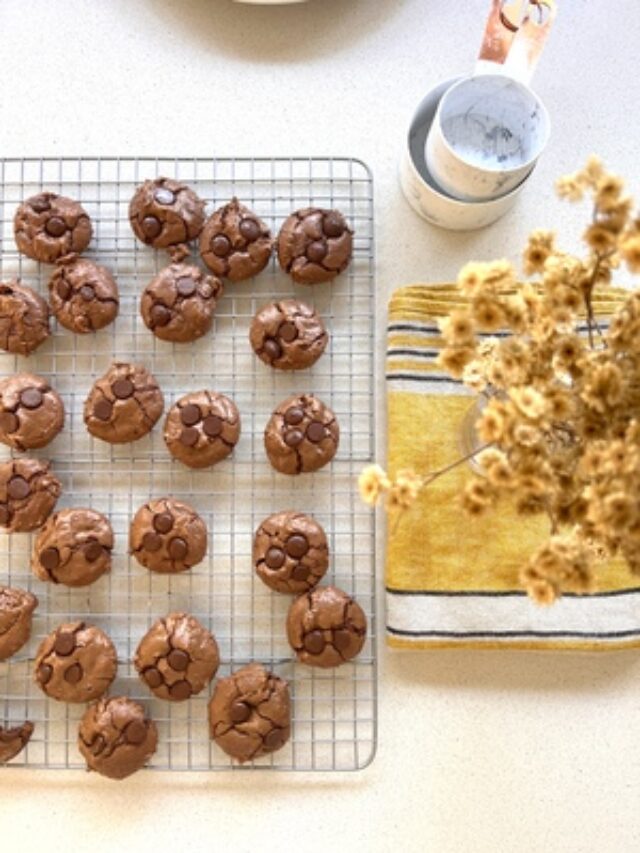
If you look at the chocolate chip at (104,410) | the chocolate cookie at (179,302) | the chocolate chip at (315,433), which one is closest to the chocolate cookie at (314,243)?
the chocolate cookie at (179,302)

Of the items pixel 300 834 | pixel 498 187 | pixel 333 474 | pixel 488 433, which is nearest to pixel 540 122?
pixel 498 187

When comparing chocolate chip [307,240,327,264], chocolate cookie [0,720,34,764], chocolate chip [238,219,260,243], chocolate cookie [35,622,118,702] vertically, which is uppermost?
chocolate chip [238,219,260,243]

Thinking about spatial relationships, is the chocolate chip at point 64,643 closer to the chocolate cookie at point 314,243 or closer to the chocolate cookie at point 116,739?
the chocolate cookie at point 116,739

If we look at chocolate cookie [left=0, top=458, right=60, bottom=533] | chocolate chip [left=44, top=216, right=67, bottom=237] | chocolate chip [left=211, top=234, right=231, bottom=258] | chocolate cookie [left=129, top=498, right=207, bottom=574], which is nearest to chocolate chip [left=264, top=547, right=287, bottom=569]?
chocolate cookie [left=129, top=498, right=207, bottom=574]

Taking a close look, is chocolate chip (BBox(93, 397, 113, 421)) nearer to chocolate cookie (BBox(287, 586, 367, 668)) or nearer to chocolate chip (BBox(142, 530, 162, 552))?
chocolate chip (BBox(142, 530, 162, 552))

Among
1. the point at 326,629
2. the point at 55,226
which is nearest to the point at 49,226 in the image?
the point at 55,226

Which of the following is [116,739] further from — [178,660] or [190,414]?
[190,414]
